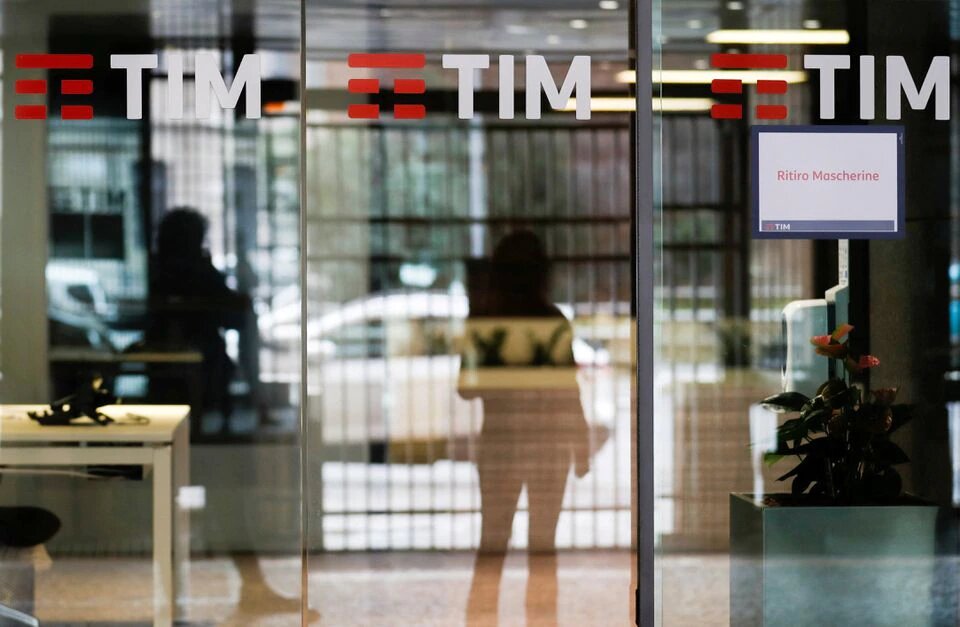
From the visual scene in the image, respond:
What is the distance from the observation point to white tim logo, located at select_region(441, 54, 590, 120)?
12.5ft

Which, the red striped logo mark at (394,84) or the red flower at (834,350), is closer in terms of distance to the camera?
the red flower at (834,350)

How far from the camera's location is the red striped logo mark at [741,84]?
11.8 feet

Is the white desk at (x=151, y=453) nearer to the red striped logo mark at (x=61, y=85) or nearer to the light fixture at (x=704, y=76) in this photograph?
the red striped logo mark at (x=61, y=85)

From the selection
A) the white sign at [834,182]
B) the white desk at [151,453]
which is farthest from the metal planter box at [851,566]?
the white desk at [151,453]

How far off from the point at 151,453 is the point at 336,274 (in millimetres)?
805

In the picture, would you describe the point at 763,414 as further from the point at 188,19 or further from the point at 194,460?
the point at 188,19

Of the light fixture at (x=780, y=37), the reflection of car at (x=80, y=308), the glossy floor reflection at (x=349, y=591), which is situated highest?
the light fixture at (x=780, y=37)

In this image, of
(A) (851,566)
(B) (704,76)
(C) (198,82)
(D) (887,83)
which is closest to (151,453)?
(C) (198,82)

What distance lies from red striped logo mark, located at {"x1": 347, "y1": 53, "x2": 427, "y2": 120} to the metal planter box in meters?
1.51

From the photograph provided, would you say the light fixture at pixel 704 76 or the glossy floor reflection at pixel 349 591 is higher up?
the light fixture at pixel 704 76

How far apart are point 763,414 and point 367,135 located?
1492 mm

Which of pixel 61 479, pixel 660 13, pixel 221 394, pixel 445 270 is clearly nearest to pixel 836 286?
pixel 660 13

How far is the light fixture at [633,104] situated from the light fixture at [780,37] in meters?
0.17

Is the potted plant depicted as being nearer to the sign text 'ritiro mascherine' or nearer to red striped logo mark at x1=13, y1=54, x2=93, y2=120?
the sign text 'ritiro mascherine'
